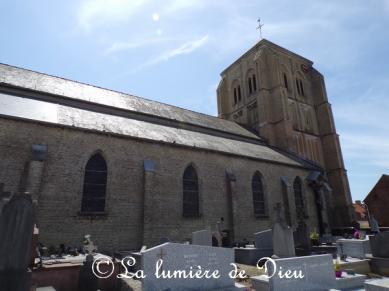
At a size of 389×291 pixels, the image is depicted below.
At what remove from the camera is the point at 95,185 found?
11.2 meters

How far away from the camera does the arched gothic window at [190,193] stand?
13406 millimetres

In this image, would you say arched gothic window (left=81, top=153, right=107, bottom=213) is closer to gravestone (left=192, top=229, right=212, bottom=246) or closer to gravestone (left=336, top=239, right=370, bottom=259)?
gravestone (left=192, top=229, right=212, bottom=246)

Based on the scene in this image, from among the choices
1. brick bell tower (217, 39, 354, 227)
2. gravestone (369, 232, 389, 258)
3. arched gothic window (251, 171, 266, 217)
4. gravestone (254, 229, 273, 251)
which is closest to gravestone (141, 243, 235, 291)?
gravestone (254, 229, 273, 251)

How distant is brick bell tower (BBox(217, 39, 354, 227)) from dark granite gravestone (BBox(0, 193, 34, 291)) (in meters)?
21.3

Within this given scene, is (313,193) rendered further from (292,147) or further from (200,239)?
(200,239)

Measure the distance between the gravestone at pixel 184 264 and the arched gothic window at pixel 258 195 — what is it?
10.6m

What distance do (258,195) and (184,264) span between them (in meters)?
11.9

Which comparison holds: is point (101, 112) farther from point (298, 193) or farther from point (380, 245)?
point (298, 193)

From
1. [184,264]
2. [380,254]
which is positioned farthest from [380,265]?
[184,264]

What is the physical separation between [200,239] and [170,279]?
16.1ft

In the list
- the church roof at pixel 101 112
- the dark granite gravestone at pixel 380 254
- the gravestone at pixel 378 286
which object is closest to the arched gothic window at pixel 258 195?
the church roof at pixel 101 112

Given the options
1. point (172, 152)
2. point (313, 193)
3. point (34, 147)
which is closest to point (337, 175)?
point (313, 193)

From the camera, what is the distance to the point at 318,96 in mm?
28031

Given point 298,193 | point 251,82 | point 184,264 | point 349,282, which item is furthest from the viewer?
point 251,82
